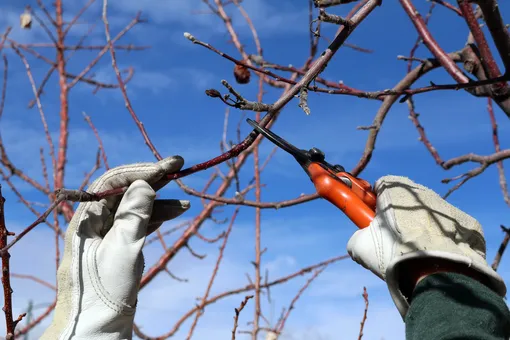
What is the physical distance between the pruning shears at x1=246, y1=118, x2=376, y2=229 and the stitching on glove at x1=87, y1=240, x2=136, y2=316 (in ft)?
2.30

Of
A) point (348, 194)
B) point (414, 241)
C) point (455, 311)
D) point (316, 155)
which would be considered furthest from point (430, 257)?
point (316, 155)

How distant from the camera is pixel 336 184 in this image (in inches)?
75.5

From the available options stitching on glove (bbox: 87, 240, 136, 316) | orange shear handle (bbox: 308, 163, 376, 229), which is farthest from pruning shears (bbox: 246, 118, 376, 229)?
stitching on glove (bbox: 87, 240, 136, 316)

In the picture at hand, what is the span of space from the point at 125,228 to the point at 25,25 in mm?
Result: 3112

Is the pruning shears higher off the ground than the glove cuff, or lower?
higher

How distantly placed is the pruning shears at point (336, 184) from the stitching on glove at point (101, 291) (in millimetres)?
700

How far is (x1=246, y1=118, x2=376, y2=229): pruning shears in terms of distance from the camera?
73.7 inches

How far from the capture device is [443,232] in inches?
65.6

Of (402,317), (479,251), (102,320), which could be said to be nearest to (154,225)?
(102,320)

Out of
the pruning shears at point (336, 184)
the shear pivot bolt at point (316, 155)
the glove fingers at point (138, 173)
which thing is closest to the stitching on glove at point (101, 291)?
the glove fingers at point (138, 173)

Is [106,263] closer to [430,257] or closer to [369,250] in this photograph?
[369,250]

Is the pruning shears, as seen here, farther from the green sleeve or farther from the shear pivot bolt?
the green sleeve

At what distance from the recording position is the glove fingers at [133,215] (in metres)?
1.93

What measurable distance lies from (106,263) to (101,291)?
0.09 m
